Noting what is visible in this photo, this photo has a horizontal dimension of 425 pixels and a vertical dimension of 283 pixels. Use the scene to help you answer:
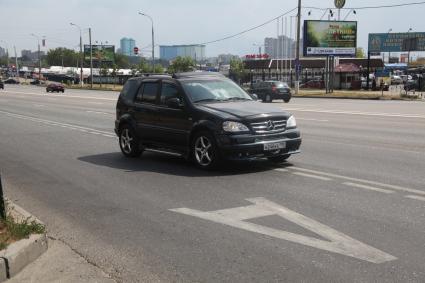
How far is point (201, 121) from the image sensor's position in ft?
32.6

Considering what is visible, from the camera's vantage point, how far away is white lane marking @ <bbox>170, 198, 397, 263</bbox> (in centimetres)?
543

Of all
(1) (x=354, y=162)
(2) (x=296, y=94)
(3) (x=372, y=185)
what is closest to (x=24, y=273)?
(3) (x=372, y=185)

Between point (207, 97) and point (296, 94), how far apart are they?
4097cm

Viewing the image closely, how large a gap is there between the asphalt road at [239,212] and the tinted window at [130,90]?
1265 mm

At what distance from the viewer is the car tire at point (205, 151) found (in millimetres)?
9734

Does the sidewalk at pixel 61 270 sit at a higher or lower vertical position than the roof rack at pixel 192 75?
lower

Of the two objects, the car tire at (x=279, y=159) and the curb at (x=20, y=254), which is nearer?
the curb at (x=20, y=254)

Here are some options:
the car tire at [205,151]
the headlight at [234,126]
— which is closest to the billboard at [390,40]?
the car tire at [205,151]

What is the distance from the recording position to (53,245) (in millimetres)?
5945

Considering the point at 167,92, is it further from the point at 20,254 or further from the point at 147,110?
the point at 20,254

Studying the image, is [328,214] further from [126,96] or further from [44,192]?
[126,96]

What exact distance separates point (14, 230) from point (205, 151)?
15.9 ft

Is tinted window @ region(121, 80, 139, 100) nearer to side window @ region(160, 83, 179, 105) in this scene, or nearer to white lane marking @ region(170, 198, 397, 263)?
side window @ region(160, 83, 179, 105)

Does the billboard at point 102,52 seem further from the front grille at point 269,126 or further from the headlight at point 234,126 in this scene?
the headlight at point 234,126
